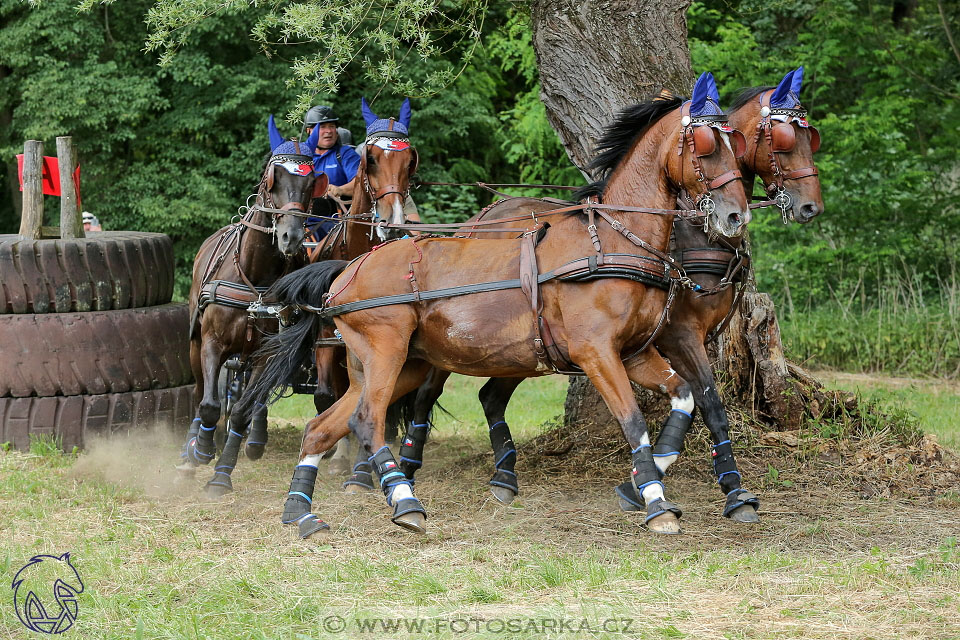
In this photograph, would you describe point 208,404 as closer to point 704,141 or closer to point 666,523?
point 666,523

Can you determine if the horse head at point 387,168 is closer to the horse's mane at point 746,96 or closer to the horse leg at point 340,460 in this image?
the horse leg at point 340,460

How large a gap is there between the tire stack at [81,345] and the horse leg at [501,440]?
3.15 meters

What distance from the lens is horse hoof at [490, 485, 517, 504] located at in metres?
6.52

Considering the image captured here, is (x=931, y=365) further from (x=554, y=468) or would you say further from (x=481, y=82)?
(x=481, y=82)

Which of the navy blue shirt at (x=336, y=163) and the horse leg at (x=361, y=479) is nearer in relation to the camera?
the horse leg at (x=361, y=479)

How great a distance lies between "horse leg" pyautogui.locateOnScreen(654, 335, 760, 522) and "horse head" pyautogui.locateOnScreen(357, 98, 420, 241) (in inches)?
82.3

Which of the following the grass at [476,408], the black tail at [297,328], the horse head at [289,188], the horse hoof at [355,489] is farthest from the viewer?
the grass at [476,408]

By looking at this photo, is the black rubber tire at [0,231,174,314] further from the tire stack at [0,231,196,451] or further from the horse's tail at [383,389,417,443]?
the horse's tail at [383,389,417,443]

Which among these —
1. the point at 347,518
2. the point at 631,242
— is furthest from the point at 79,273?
the point at 631,242

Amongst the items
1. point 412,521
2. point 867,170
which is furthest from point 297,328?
point 867,170

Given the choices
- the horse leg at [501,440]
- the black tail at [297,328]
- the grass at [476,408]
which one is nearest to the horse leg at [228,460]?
the black tail at [297,328]

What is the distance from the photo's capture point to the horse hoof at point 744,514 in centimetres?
564

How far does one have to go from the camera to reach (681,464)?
696 centimetres

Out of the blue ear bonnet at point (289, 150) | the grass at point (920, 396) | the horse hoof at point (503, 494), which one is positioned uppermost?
the blue ear bonnet at point (289, 150)
